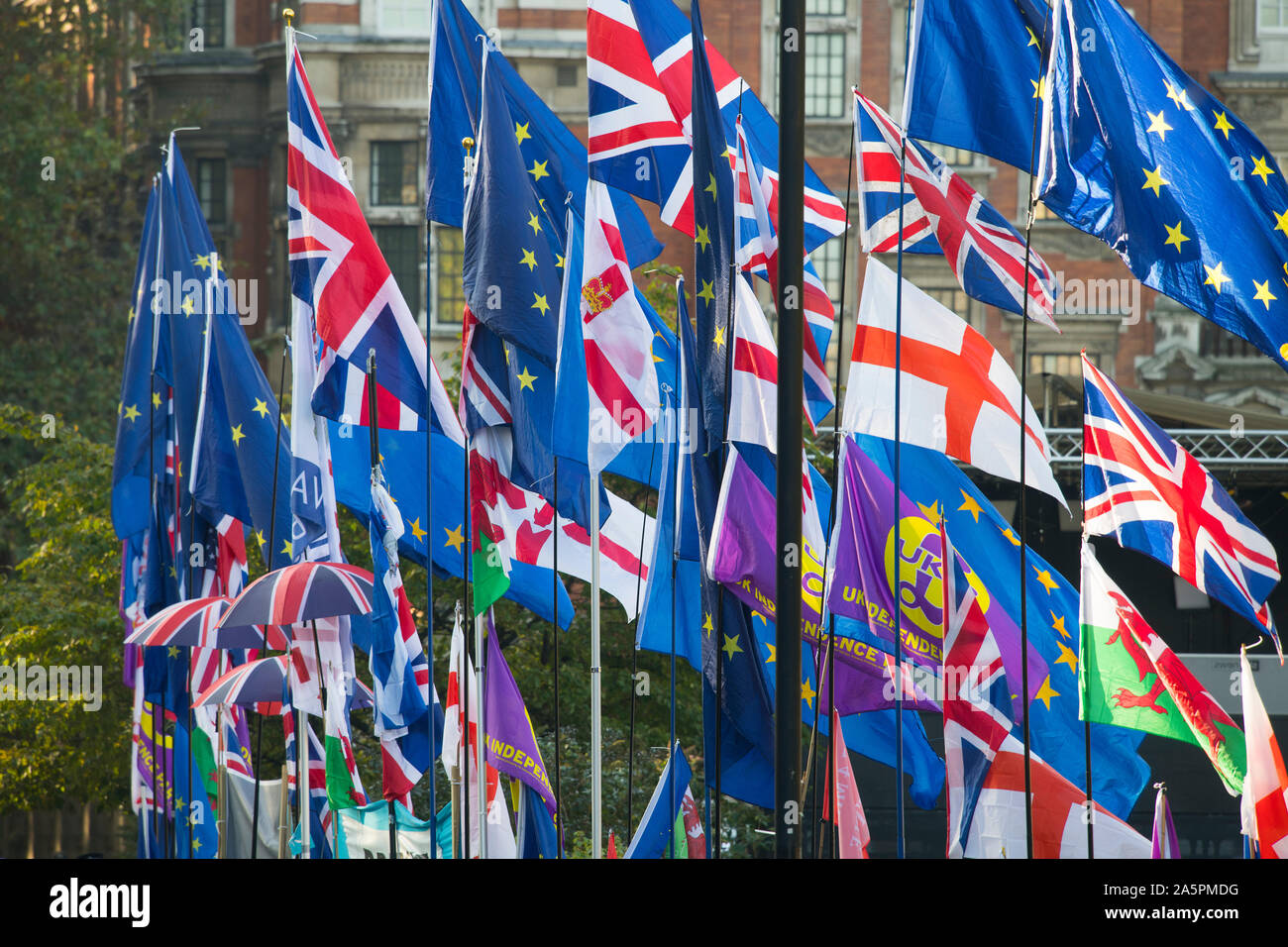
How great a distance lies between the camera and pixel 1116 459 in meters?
9.46

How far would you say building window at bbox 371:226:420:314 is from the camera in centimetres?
4097

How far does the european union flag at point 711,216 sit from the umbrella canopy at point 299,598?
A: 262cm

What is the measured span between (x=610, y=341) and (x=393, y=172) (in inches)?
1246

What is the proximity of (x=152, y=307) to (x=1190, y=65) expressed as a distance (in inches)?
1273

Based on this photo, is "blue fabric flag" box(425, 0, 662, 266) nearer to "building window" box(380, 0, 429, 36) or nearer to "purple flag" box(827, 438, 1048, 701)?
"purple flag" box(827, 438, 1048, 701)

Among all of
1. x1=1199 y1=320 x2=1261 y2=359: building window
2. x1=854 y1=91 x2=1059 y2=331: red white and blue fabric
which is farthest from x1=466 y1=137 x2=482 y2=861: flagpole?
x1=1199 y1=320 x2=1261 y2=359: building window

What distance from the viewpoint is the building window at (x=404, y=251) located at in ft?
134

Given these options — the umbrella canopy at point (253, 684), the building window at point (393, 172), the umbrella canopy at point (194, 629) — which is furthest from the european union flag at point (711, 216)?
the building window at point (393, 172)

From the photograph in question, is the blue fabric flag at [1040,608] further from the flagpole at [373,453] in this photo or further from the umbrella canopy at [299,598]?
the flagpole at [373,453]

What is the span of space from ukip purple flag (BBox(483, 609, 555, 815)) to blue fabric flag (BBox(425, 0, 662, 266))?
117 inches

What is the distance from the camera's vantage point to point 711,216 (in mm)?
9367

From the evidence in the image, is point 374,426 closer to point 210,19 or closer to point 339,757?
point 339,757

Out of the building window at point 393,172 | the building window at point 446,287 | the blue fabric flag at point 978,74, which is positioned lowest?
the blue fabric flag at point 978,74
